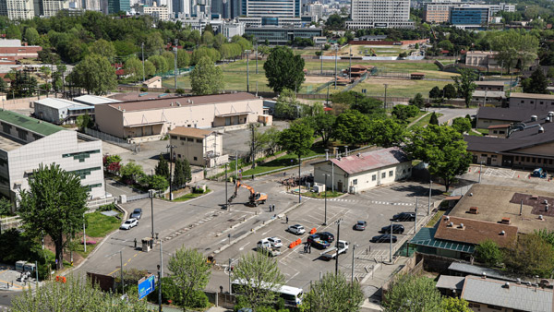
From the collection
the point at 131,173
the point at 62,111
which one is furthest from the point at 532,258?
the point at 62,111

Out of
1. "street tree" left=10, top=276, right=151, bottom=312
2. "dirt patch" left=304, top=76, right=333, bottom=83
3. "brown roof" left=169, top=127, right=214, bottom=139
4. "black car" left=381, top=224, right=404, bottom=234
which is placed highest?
"dirt patch" left=304, top=76, right=333, bottom=83

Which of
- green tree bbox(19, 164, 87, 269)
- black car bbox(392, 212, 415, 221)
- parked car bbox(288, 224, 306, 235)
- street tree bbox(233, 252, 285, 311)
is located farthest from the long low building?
street tree bbox(233, 252, 285, 311)

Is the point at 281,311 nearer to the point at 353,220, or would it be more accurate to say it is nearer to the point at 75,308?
the point at 75,308

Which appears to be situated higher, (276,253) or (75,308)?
(75,308)

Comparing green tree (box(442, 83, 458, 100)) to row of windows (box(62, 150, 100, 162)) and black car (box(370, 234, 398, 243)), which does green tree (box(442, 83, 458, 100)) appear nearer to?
black car (box(370, 234, 398, 243))

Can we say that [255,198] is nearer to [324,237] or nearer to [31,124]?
[324,237]

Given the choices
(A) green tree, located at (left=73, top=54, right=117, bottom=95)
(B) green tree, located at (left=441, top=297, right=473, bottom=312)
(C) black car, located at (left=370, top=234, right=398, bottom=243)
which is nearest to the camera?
(B) green tree, located at (left=441, top=297, right=473, bottom=312)

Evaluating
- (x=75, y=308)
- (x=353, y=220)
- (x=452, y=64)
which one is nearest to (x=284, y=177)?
(x=353, y=220)
